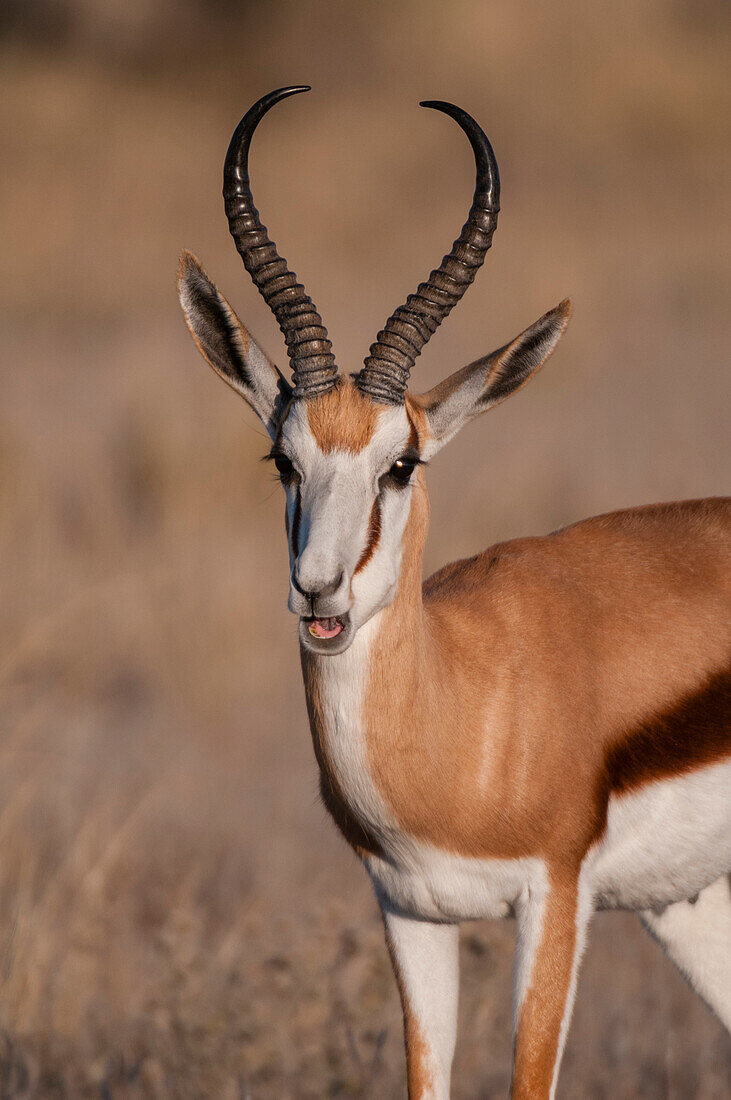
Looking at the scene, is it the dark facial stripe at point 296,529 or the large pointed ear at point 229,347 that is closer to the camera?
the dark facial stripe at point 296,529

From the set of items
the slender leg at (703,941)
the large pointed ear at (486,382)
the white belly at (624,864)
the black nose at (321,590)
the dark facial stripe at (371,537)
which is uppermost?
the large pointed ear at (486,382)

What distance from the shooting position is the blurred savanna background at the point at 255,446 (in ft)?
18.6

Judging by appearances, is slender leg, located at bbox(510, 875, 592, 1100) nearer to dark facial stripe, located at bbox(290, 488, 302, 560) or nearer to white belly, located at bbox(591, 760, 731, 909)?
white belly, located at bbox(591, 760, 731, 909)

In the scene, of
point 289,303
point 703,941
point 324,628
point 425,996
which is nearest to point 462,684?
point 324,628

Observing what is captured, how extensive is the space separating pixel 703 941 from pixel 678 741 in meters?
1.16

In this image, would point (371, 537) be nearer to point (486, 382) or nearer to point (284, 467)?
point (284, 467)

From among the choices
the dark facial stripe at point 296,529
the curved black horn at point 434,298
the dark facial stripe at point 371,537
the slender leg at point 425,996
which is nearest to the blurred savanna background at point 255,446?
the slender leg at point 425,996

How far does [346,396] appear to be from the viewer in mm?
4035

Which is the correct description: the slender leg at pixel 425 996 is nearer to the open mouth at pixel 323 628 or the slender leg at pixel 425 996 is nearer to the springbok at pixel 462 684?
the springbok at pixel 462 684

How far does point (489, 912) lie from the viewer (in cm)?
420

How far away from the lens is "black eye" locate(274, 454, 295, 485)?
3.99 metres

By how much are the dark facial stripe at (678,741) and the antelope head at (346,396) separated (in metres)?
1.05

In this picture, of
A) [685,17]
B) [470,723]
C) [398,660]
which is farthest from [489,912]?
[685,17]

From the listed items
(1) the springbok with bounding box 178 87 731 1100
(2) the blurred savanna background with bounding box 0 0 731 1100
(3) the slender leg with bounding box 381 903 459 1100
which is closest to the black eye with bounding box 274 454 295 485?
(1) the springbok with bounding box 178 87 731 1100
